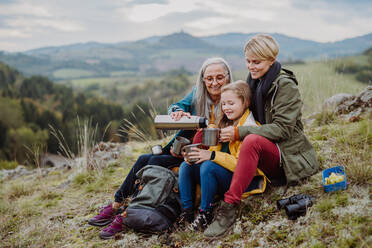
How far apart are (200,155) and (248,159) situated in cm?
50

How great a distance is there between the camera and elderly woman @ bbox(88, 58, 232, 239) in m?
3.33

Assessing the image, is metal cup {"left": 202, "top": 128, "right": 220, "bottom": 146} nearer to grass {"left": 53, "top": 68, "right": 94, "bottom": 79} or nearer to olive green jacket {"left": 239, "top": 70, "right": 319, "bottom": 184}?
olive green jacket {"left": 239, "top": 70, "right": 319, "bottom": 184}

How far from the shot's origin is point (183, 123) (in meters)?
3.19

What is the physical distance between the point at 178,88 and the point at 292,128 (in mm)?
94881

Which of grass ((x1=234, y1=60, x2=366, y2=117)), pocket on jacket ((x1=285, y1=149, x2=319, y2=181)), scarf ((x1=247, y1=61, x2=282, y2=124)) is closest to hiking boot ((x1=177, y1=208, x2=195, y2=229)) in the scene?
pocket on jacket ((x1=285, y1=149, x2=319, y2=181))

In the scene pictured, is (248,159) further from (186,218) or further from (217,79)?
(217,79)

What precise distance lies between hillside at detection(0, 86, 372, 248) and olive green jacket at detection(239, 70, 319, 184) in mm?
309

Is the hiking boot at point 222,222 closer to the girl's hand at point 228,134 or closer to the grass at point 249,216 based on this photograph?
the grass at point 249,216

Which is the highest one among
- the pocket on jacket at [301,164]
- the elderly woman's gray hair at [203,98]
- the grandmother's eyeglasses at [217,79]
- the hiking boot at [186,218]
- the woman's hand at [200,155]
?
the grandmother's eyeglasses at [217,79]

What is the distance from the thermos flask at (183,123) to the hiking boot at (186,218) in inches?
33.9

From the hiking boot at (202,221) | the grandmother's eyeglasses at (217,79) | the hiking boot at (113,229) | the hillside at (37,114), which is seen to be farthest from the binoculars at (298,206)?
the hillside at (37,114)

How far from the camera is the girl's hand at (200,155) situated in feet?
9.34

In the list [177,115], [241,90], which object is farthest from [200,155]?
[241,90]

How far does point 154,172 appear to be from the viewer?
3324mm
